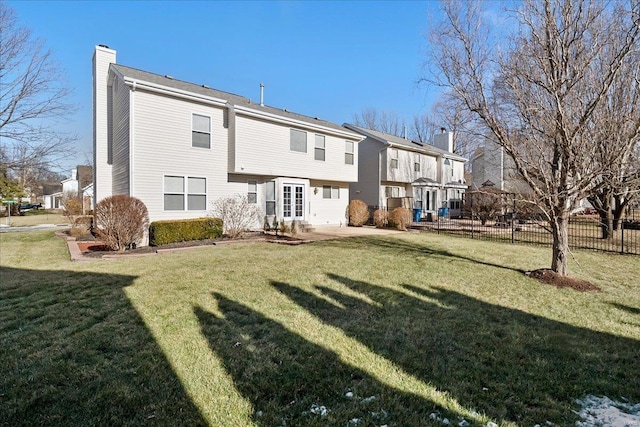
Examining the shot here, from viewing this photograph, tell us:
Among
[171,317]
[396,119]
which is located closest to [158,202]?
[171,317]

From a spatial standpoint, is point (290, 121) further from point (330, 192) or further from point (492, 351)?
point (492, 351)

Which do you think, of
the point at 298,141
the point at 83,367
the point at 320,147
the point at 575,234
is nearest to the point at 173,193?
the point at 298,141

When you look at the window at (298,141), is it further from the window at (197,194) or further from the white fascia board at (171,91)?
the window at (197,194)

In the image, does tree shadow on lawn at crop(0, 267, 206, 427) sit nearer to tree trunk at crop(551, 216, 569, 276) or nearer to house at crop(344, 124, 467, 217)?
tree trunk at crop(551, 216, 569, 276)

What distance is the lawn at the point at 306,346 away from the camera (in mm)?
2689

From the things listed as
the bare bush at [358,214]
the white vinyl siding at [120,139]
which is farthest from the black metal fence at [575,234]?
the white vinyl siding at [120,139]

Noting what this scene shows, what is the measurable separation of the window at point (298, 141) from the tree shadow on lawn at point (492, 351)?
12.1m

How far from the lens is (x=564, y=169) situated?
6.80 m

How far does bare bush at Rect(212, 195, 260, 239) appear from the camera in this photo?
1284 cm

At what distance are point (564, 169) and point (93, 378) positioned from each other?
838cm

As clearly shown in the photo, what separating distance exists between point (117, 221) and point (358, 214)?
13.0 meters

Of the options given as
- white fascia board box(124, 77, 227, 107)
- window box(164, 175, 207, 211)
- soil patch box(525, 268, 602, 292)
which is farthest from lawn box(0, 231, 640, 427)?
white fascia board box(124, 77, 227, 107)

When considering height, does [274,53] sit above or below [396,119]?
below

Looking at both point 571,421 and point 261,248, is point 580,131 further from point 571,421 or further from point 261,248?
point 261,248
